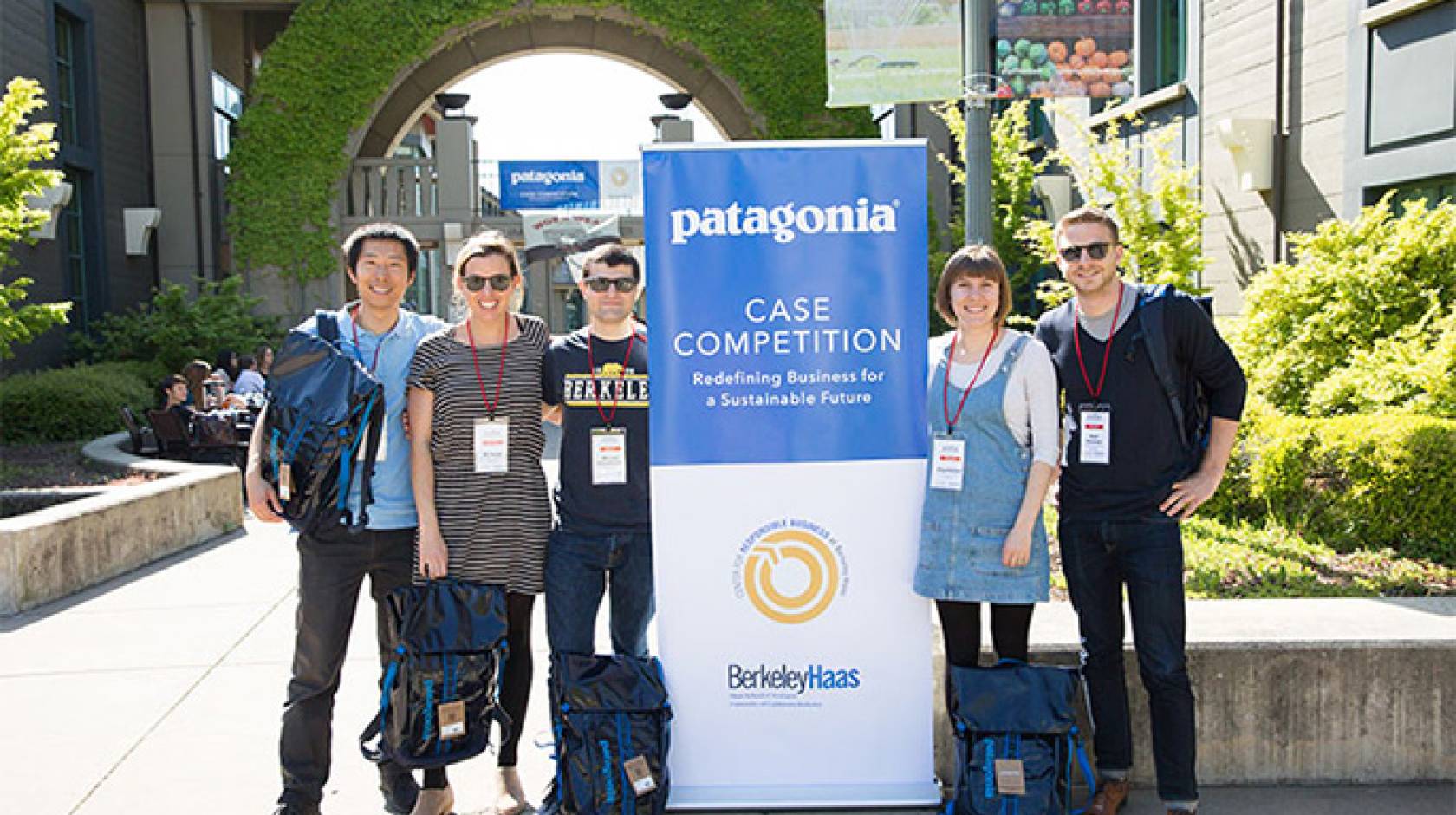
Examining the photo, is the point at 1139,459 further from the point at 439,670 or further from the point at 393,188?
the point at 393,188

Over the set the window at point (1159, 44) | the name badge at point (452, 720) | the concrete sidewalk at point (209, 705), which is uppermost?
the window at point (1159, 44)

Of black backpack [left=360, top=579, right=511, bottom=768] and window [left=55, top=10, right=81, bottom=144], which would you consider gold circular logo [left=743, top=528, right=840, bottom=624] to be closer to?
black backpack [left=360, top=579, right=511, bottom=768]

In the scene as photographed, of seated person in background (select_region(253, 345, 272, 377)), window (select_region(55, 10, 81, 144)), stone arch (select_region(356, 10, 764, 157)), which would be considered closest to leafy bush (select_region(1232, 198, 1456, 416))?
seated person in background (select_region(253, 345, 272, 377))

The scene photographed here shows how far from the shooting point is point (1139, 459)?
144 inches

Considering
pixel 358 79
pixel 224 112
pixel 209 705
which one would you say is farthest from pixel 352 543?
pixel 224 112

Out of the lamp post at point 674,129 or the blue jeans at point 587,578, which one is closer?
the blue jeans at point 587,578

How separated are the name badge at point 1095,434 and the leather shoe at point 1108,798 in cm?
109

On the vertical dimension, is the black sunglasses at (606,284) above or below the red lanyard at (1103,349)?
above

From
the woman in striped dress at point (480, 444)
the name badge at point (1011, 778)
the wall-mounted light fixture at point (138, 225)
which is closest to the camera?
the name badge at point (1011, 778)

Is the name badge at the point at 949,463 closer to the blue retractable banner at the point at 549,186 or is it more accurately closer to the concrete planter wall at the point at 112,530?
the concrete planter wall at the point at 112,530

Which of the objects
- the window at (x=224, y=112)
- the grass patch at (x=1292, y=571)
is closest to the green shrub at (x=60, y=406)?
the window at (x=224, y=112)

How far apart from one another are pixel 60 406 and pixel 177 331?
4.14 meters

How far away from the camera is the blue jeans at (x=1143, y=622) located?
12.0 ft

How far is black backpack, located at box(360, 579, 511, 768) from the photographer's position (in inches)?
147
